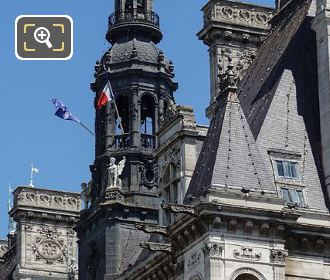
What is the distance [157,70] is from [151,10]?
3.09 meters

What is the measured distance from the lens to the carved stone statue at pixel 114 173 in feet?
186

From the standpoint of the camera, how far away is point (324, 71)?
48594 millimetres

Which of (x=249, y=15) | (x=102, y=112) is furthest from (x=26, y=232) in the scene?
(x=249, y=15)

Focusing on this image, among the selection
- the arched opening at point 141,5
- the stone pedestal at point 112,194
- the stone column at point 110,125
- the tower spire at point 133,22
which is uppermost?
the arched opening at point 141,5

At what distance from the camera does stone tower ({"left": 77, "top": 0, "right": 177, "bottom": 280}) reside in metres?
57.0

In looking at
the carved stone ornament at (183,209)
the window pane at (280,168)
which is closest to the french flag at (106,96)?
the window pane at (280,168)

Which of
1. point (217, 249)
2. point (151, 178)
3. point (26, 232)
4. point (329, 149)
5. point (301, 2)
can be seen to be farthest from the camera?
point (26, 232)

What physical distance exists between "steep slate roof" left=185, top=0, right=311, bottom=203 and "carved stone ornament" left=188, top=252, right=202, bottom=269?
1929 mm

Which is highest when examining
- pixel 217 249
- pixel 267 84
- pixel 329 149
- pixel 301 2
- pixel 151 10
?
pixel 151 10

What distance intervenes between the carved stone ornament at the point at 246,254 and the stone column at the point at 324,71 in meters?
4.76

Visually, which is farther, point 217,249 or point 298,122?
point 298,122

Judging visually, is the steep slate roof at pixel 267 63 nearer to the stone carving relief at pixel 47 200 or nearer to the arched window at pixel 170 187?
the arched window at pixel 170 187

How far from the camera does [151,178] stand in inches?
2301

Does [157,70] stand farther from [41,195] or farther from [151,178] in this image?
[41,195]
